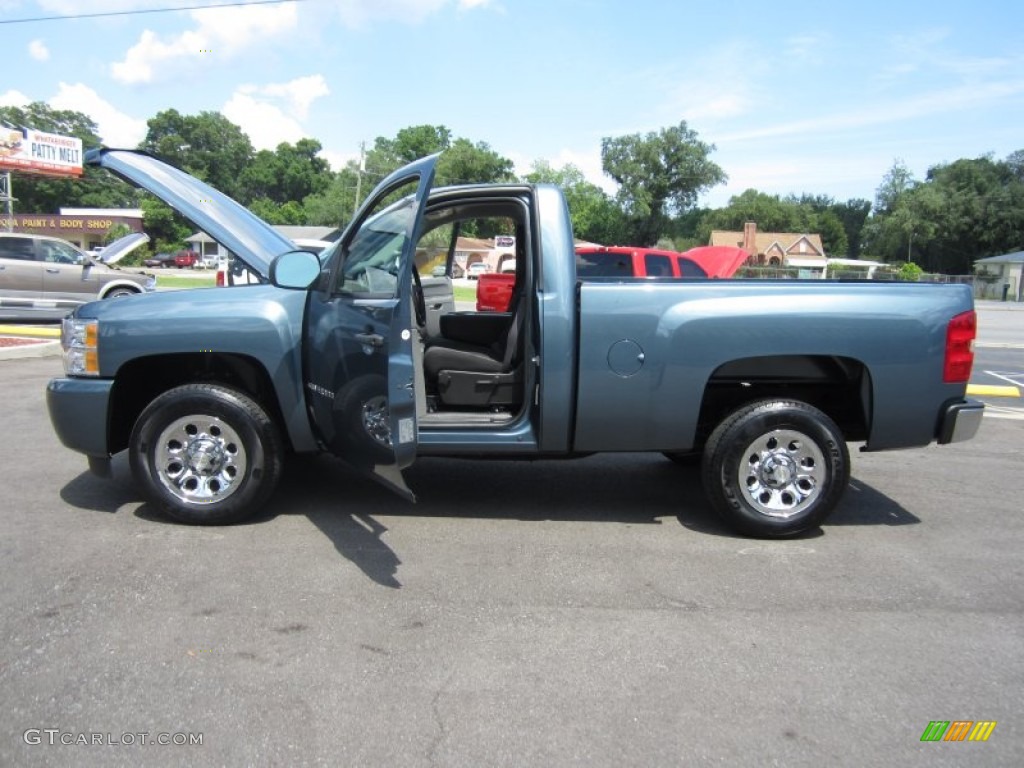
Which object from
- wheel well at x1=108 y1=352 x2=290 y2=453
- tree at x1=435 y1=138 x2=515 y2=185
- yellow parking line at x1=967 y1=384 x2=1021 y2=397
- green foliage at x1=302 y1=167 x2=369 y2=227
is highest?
tree at x1=435 y1=138 x2=515 y2=185

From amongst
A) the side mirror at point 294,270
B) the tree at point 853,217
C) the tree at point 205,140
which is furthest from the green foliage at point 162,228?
the tree at point 853,217

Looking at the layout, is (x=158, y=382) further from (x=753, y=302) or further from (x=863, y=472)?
(x=863, y=472)

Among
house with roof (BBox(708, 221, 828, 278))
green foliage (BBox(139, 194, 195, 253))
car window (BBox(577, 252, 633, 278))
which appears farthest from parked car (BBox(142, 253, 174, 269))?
car window (BBox(577, 252, 633, 278))

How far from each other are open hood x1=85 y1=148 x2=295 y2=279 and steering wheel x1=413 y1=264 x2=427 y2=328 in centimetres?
93

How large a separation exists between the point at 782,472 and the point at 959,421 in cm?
101

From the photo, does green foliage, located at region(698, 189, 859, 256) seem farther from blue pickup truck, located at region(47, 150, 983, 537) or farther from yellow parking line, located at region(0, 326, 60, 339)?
blue pickup truck, located at region(47, 150, 983, 537)

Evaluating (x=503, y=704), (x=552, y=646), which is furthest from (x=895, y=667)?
(x=503, y=704)

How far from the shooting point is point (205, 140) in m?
97.1

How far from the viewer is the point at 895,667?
3223 mm

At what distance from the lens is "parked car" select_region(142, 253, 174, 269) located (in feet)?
211

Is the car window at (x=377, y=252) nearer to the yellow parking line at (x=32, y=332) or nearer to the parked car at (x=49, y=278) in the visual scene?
the yellow parking line at (x=32, y=332)

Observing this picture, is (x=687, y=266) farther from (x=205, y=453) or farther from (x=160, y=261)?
(x=160, y=261)

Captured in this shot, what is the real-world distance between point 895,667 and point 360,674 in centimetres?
218

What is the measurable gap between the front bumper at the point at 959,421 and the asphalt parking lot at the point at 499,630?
672 millimetres
